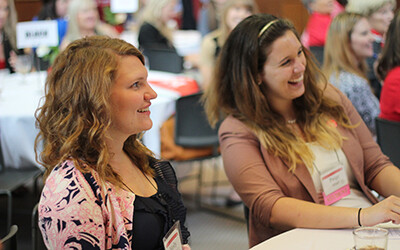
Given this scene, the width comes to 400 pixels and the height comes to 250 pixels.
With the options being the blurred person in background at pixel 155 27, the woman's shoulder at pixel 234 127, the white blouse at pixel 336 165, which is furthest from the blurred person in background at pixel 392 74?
the blurred person in background at pixel 155 27

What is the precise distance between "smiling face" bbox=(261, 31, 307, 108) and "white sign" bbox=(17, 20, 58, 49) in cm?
266

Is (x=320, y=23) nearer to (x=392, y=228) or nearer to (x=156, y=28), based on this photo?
(x=156, y=28)

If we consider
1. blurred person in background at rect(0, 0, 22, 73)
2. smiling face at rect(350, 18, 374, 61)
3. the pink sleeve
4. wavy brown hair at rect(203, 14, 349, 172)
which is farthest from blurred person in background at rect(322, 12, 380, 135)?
blurred person in background at rect(0, 0, 22, 73)

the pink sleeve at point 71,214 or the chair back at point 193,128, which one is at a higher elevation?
the pink sleeve at point 71,214

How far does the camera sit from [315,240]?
1.76 m

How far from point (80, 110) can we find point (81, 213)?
29cm

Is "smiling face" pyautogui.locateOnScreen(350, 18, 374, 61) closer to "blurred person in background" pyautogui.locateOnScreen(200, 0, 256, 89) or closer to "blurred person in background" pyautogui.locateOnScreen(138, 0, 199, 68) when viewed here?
"blurred person in background" pyautogui.locateOnScreen(200, 0, 256, 89)

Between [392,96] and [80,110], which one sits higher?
[80,110]

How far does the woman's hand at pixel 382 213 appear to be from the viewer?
70.3 inches

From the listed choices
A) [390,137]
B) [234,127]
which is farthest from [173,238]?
[390,137]

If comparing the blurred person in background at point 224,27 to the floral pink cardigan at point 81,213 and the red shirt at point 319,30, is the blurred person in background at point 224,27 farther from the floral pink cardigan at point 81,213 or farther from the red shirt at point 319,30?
the floral pink cardigan at point 81,213

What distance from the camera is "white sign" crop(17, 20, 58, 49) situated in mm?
4383

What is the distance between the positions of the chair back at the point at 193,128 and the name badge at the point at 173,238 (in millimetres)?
2186

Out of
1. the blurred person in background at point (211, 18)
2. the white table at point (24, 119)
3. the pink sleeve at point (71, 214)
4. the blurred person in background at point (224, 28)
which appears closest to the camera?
the pink sleeve at point (71, 214)
